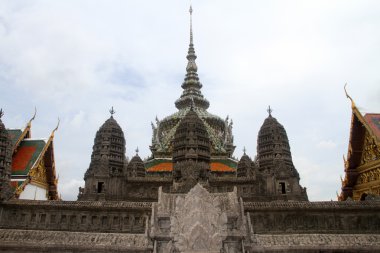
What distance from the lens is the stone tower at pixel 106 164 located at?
32.4 m

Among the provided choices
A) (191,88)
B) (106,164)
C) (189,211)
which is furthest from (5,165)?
(191,88)

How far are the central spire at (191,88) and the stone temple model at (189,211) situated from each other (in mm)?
22009

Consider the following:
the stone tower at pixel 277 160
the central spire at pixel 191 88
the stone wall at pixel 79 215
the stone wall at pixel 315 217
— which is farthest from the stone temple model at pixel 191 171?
the central spire at pixel 191 88

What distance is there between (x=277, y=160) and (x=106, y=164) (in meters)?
16.3

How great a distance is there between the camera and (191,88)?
201 feet

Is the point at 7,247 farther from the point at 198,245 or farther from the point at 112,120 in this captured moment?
the point at 112,120

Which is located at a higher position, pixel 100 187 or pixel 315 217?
pixel 100 187

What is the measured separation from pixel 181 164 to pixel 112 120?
10.4 metres

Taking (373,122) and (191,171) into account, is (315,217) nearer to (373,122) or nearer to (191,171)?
(191,171)

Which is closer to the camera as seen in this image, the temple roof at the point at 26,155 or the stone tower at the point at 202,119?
the temple roof at the point at 26,155

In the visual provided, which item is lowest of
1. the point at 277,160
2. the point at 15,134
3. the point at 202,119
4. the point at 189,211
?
the point at 189,211

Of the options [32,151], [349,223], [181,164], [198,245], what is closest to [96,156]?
[32,151]

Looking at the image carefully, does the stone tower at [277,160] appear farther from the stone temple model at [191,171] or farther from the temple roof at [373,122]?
the temple roof at [373,122]

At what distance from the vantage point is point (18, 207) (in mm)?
22141
